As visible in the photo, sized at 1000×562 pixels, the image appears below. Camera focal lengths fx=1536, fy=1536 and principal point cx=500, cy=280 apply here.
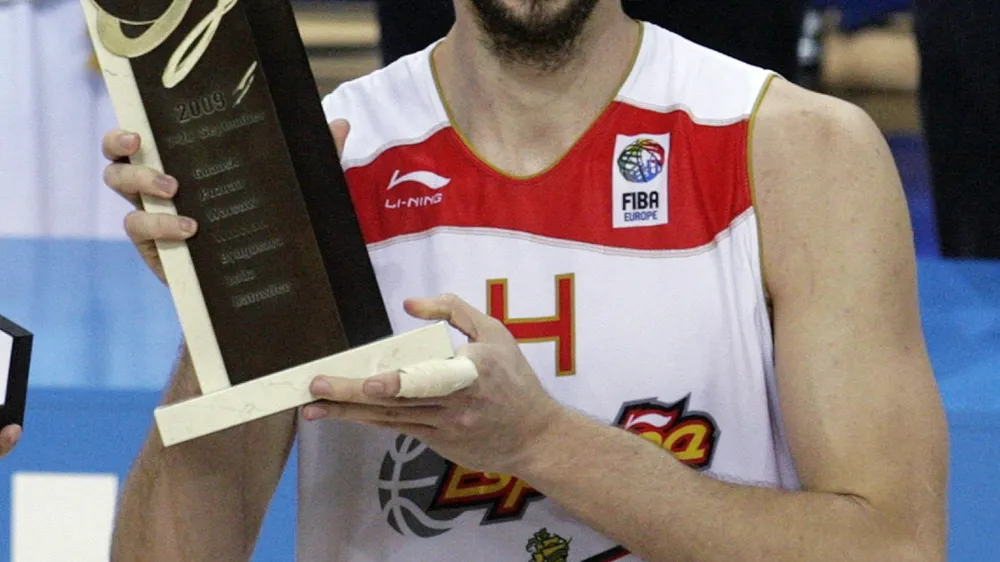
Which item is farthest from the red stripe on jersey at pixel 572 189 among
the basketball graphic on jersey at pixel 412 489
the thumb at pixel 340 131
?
the basketball graphic on jersey at pixel 412 489

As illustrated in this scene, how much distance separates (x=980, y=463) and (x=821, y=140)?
2.00 feet

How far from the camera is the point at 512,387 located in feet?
4.09

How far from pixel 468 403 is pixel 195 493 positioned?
44 cm

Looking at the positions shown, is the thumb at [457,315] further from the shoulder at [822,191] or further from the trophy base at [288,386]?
the shoulder at [822,191]

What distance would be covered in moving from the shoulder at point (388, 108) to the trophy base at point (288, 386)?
42 cm

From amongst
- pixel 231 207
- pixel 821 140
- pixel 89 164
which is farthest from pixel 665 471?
pixel 89 164

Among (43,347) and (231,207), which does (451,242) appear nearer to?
(231,207)

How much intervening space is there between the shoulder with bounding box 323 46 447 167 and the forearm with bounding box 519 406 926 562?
0.40 m

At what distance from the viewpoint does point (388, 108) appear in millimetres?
1630

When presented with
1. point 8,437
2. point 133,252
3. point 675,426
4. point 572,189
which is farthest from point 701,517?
point 133,252

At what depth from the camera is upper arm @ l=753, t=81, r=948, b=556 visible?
4.64ft

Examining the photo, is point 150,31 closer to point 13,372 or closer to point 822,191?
point 13,372

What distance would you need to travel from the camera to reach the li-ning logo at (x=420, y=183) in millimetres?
1564

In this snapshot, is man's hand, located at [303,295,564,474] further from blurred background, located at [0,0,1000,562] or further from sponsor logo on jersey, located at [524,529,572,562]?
blurred background, located at [0,0,1000,562]
